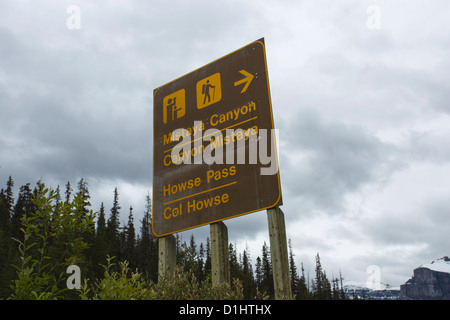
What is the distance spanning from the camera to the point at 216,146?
9.30 meters

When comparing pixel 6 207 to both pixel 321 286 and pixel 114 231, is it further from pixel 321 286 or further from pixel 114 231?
pixel 321 286

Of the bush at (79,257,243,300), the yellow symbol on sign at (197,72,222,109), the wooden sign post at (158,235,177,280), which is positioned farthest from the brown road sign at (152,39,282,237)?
the bush at (79,257,243,300)

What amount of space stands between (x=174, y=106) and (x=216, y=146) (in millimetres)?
2276

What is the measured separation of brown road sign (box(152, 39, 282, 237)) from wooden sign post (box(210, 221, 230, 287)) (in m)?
0.27

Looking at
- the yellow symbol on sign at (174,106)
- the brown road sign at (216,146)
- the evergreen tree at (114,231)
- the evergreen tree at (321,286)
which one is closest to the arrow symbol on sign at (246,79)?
the brown road sign at (216,146)

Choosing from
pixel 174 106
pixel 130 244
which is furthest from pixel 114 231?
pixel 174 106

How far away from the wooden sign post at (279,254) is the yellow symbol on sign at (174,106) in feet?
13.1

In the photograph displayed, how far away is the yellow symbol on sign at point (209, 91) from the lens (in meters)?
9.92

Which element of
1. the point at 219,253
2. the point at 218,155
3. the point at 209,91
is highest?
the point at 209,91

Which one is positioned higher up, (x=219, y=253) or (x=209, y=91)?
(x=209, y=91)

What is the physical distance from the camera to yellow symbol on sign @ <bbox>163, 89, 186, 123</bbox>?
10695 mm

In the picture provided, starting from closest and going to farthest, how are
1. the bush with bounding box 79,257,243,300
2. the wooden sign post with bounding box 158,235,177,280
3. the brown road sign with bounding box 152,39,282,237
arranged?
the bush with bounding box 79,257,243,300
the brown road sign with bounding box 152,39,282,237
the wooden sign post with bounding box 158,235,177,280

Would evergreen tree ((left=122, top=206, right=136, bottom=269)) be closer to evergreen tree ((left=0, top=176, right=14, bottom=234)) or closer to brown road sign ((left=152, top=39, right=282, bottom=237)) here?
evergreen tree ((left=0, top=176, right=14, bottom=234))
